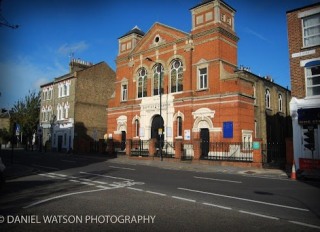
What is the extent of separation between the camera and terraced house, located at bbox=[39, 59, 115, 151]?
4219 cm

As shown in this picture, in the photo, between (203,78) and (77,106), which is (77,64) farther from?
(203,78)

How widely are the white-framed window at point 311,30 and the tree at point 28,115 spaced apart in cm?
4751

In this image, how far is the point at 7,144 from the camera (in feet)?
204

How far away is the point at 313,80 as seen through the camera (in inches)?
716

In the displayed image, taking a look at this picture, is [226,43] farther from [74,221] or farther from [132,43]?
[74,221]

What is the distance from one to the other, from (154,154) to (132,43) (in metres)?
16.2

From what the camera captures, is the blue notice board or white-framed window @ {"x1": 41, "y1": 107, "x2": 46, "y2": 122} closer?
the blue notice board

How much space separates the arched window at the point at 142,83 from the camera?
3438 cm

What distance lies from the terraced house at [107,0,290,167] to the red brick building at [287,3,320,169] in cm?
507

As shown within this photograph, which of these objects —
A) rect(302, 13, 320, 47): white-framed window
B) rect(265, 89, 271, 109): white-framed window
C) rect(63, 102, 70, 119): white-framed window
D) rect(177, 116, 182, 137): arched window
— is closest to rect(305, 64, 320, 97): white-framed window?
rect(302, 13, 320, 47): white-framed window

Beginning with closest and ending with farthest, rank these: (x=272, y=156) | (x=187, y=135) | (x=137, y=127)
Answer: (x=272, y=156) < (x=187, y=135) < (x=137, y=127)

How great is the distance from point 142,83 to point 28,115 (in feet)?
93.6

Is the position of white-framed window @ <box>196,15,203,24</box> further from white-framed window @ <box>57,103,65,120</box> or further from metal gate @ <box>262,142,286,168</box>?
white-framed window @ <box>57,103,65,120</box>

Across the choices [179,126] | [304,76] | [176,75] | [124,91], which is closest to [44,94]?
[124,91]
